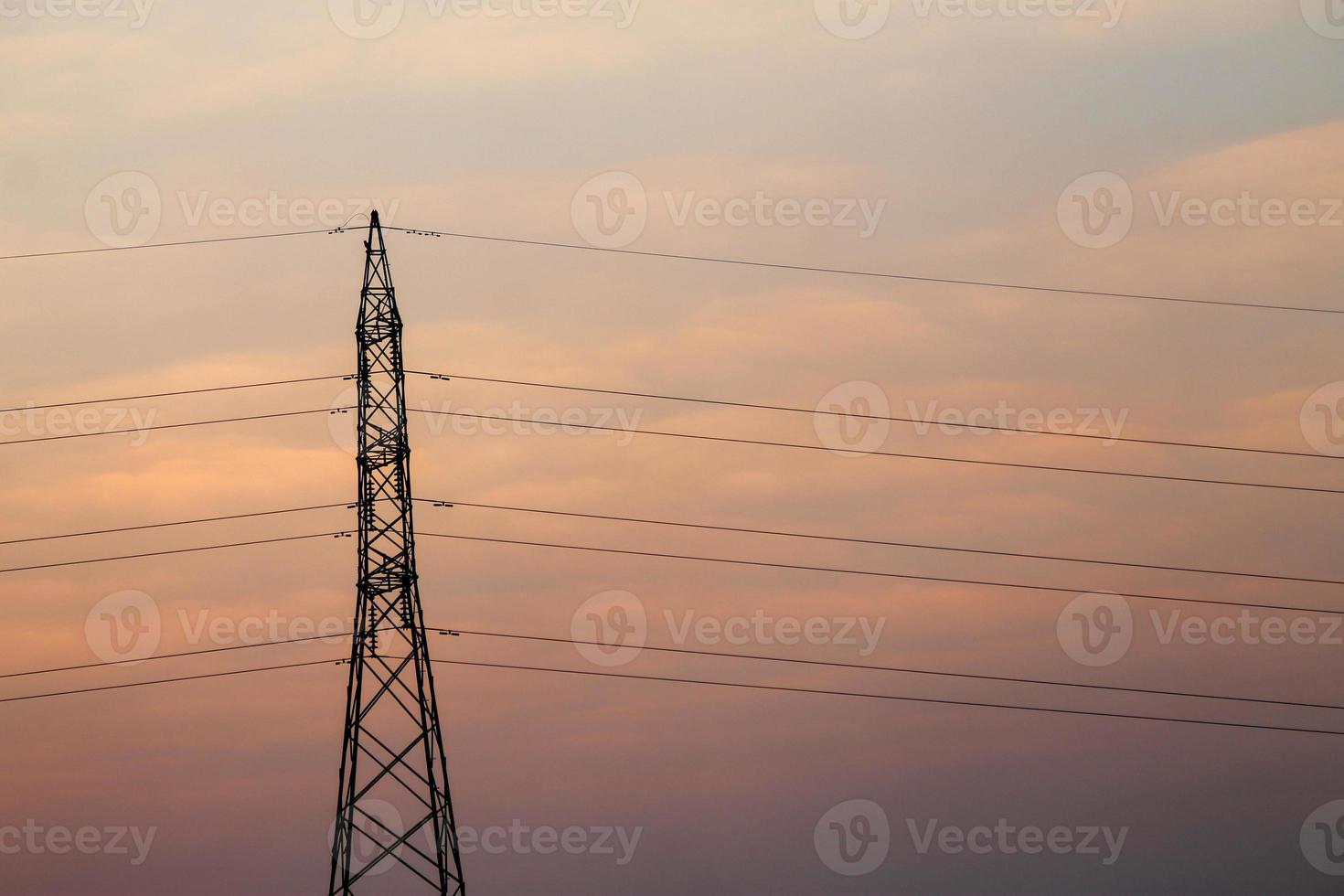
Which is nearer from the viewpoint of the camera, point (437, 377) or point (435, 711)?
point (435, 711)

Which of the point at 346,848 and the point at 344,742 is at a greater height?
the point at 344,742

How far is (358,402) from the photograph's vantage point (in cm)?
5716

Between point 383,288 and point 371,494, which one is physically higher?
point 383,288

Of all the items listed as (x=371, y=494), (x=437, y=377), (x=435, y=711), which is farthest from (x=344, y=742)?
(x=437, y=377)

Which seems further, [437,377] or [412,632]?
[437,377]

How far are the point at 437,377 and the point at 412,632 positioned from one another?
11117 millimetres

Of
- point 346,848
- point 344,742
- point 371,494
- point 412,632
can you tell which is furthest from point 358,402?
point 346,848

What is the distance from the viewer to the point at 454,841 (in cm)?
5700

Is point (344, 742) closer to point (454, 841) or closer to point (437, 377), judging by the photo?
point (454, 841)

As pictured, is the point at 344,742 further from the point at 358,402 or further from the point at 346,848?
the point at 358,402

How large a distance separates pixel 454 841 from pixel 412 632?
24.5 feet

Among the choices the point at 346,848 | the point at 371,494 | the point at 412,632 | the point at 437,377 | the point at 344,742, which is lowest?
the point at 346,848

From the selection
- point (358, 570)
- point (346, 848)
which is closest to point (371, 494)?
point (358, 570)

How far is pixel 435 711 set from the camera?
56.6 metres
